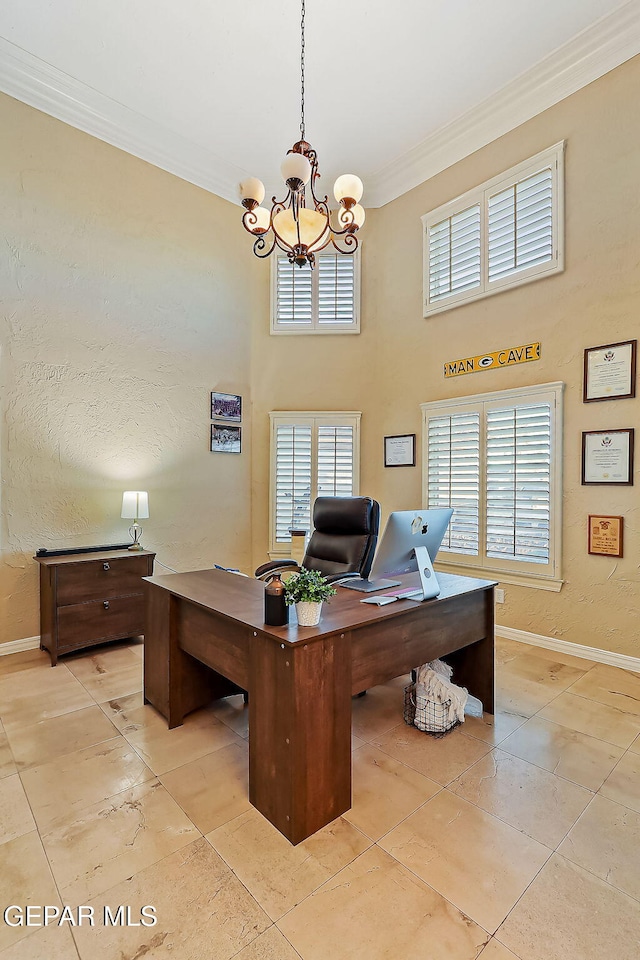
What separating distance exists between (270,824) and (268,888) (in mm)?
279

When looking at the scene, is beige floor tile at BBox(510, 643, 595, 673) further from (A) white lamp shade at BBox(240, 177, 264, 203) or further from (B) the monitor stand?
(A) white lamp shade at BBox(240, 177, 264, 203)

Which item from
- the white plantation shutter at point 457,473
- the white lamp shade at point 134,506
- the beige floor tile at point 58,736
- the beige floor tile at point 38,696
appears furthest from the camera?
the white plantation shutter at point 457,473

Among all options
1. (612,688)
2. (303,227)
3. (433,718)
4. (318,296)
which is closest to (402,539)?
(433,718)

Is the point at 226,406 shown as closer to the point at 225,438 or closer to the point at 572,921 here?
the point at 225,438

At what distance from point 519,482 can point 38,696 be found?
12.5 ft

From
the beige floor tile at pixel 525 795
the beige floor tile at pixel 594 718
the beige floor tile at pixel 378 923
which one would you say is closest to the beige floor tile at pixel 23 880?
the beige floor tile at pixel 378 923

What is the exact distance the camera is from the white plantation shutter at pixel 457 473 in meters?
4.08

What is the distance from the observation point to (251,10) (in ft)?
10.3

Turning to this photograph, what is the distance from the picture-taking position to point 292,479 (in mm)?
5023

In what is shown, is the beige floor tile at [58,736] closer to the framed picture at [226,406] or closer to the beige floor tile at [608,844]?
the beige floor tile at [608,844]

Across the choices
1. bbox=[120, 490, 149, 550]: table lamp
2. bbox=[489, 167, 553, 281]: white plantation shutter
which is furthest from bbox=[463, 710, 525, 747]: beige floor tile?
bbox=[489, 167, 553, 281]: white plantation shutter

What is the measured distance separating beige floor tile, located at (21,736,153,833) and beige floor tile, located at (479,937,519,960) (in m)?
1.42

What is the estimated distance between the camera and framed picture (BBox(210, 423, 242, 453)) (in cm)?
473

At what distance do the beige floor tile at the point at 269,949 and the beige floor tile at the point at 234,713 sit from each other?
1.03 metres
